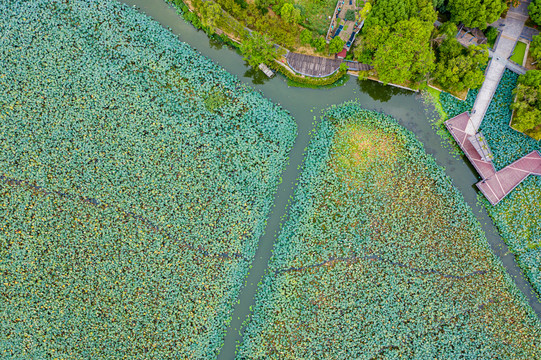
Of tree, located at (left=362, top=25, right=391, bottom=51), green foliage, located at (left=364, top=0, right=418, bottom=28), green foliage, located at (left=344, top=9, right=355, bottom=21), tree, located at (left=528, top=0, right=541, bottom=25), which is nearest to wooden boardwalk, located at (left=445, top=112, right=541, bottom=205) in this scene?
tree, located at (left=362, top=25, right=391, bottom=51)

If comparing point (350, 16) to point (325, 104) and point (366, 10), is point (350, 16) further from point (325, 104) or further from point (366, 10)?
point (325, 104)

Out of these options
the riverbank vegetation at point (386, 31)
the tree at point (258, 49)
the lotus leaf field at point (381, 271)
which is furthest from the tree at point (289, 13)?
the lotus leaf field at point (381, 271)

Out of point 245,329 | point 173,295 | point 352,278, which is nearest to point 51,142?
point 173,295

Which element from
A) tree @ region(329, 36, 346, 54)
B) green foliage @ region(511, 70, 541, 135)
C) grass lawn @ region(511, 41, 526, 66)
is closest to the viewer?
green foliage @ region(511, 70, 541, 135)

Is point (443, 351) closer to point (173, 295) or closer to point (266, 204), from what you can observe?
point (266, 204)

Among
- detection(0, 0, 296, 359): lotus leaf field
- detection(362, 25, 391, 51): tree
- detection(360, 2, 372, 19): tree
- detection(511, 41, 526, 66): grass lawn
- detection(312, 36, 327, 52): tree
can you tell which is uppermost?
detection(511, 41, 526, 66): grass lawn

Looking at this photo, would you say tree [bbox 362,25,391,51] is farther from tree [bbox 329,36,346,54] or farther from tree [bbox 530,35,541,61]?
tree [bbox 530,35,541,61]

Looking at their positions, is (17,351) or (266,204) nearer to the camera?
(17,351)
